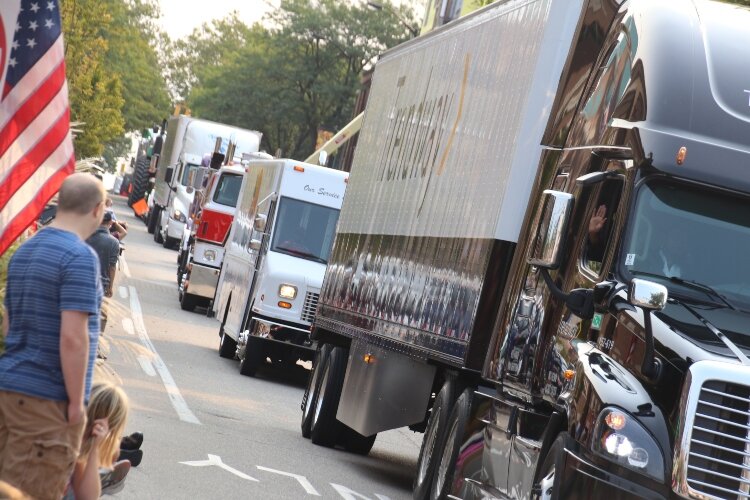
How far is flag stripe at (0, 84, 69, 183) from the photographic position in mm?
9109

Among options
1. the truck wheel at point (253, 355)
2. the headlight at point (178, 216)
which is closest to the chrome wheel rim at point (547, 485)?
the truck wheel at point (253, 355)

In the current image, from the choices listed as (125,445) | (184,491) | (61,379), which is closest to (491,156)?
(184,491)

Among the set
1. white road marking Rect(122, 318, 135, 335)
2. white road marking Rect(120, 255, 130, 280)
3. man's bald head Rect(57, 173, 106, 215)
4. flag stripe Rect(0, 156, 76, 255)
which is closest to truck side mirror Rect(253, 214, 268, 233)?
white road marking Rect(122, 318, 135, 335)

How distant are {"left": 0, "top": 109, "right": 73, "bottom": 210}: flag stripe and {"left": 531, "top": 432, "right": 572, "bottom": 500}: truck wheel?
319 centimetres

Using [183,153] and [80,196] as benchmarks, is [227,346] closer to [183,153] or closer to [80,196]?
[80,196]

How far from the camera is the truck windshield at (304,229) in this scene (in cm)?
2250

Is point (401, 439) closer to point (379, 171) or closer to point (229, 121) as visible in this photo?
point (379, 171)

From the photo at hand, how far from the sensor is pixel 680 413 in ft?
26.0

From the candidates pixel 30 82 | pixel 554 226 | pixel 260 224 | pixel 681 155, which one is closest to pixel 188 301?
pixel 260 224

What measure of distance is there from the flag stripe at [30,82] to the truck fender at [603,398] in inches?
133

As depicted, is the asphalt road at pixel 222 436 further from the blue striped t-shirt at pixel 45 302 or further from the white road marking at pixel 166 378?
the blue striped t-shirt at pixel 45 302

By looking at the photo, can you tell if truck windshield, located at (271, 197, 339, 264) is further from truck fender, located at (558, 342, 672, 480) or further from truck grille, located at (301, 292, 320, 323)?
truck fender, located at (558, 342, 672, 480)

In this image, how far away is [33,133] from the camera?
916 centimetres

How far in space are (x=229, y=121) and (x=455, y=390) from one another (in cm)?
7387
